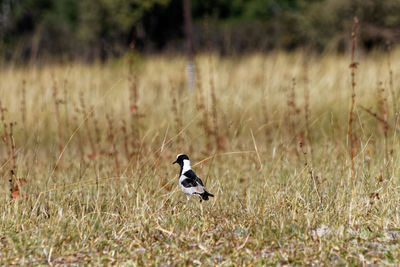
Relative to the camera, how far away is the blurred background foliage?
16.2m

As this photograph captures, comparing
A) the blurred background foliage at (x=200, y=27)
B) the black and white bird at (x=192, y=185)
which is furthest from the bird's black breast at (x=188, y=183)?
the blurred background foliage at (x=200, y=27)

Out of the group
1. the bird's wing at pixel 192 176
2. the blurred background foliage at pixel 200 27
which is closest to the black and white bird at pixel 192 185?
the bird's wing at pixel 192 176

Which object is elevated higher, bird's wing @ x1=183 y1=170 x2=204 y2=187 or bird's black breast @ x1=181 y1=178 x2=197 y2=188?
bird's wing @ x1=183 y1=170 x2=204 y2=187

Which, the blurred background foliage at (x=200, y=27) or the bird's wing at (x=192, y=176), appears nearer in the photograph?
the bird's wing at (x=192, y=176)

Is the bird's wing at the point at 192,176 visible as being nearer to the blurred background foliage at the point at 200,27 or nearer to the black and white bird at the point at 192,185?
the black and white bird at the point at 192,185

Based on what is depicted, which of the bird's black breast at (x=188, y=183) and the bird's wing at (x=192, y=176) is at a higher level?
the bird's wing at (x=192, y=176)

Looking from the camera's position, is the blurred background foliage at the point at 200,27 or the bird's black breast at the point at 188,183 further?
the blurred background foliage at the point at 200,27

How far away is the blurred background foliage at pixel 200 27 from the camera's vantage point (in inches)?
637

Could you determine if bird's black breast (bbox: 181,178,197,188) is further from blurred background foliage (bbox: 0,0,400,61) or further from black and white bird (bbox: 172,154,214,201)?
blurred background foliage (bbox: 0,0,400,61)

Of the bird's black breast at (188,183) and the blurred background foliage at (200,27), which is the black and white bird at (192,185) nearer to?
the bird's black breast at (188,183)

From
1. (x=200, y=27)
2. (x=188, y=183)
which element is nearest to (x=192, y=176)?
(x=188, y=183)

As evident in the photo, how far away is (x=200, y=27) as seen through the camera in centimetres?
2216

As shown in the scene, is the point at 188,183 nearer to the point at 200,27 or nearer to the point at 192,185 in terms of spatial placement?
the point at 192,185

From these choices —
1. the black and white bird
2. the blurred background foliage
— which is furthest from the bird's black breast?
the blurred background foliage
